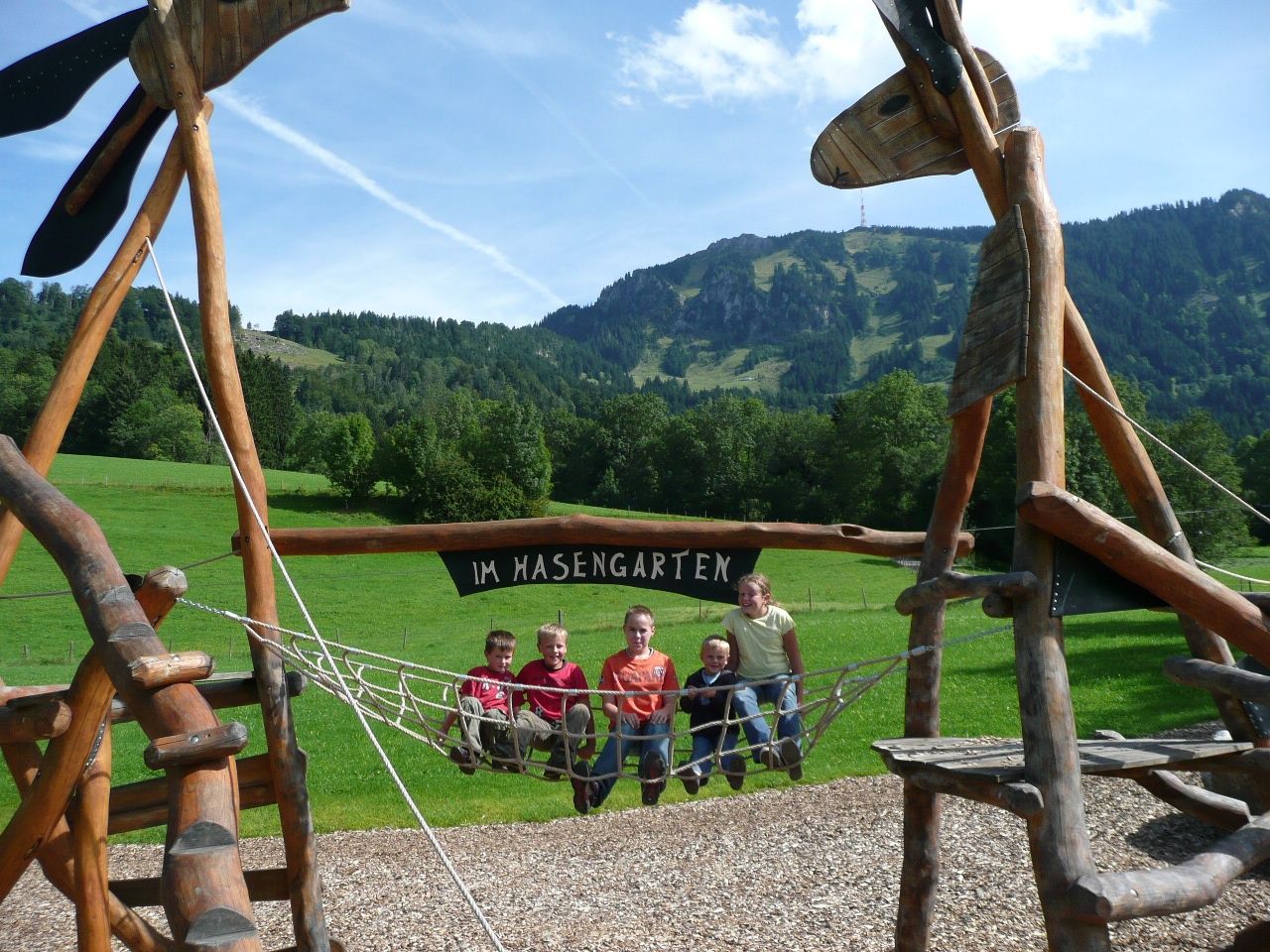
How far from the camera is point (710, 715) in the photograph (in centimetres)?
466

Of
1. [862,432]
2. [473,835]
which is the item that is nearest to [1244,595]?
[473,835]

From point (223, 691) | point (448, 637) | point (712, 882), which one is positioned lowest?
point (448, 637)

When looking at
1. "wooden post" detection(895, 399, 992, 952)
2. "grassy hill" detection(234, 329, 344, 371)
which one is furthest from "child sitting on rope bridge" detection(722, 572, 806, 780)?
"grassy hill" detection(234, 329, 344, 371)

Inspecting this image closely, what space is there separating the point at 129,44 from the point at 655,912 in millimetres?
4705

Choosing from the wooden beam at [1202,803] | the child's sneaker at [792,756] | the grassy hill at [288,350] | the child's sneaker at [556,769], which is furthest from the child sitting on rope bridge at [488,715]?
the grassy hill at [288,350]

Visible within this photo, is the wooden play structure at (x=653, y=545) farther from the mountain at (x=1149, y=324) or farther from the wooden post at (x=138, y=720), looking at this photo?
the mountain at (x=1149, y=324)

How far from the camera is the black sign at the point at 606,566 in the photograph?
4.02 metres

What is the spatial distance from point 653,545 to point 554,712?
1137 mm

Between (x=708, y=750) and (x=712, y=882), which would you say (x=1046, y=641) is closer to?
(x=708, y=750)

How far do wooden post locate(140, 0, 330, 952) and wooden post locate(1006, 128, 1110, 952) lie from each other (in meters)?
2.42

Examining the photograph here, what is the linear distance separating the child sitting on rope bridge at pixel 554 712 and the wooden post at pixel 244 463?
2.93 feet

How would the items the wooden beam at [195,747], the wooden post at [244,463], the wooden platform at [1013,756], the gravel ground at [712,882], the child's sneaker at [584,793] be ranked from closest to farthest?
1. the wooden beam at [195,747]
2. the wooden platform at [1013,756]
3. the wooden post at [244,463]
4. the child's sneaker at [584,793]
5. the gravel ground at [712,882]

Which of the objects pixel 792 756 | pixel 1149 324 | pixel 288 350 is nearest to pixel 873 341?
pixel 1149 324

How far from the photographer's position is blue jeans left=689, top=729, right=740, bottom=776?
13.9 feet
